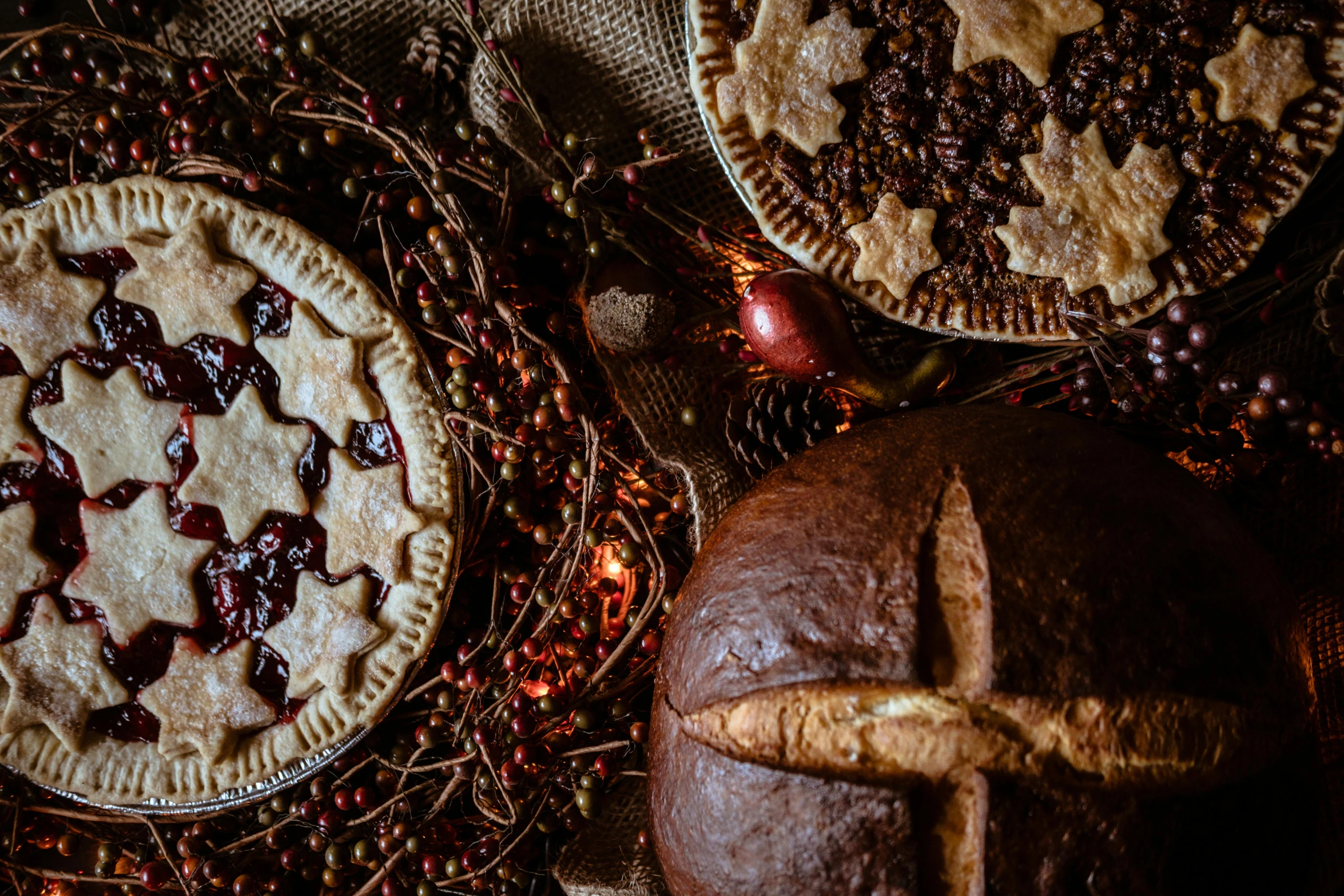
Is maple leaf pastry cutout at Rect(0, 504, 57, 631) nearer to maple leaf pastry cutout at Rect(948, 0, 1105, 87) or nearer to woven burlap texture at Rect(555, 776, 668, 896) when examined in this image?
woven burlap texture at Rect(555, 776, 668, 896)

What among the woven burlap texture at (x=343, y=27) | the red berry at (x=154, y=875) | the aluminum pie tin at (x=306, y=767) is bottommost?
the red berry at (x=154, y=875)

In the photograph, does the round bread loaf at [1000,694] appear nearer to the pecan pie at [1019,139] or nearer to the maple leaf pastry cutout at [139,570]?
the pecan pie at [1019,139]

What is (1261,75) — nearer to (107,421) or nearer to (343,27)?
(343,27)

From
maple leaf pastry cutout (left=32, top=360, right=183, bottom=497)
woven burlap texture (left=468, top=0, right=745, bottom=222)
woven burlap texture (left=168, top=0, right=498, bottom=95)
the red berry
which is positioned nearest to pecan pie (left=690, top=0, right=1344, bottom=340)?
woven burlap texture (left=468, top=0, right=745, bottom=222)

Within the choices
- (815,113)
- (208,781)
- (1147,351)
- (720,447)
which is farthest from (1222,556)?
(208,781)

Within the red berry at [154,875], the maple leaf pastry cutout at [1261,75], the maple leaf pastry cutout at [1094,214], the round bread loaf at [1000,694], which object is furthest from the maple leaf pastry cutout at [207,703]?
the maple leaf pastry cutout at [1261,75]

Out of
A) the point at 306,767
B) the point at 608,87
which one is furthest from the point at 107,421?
the point at 608,87

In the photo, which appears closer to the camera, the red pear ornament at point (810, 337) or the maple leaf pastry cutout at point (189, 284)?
the red pear ornament at point (810, 337)
